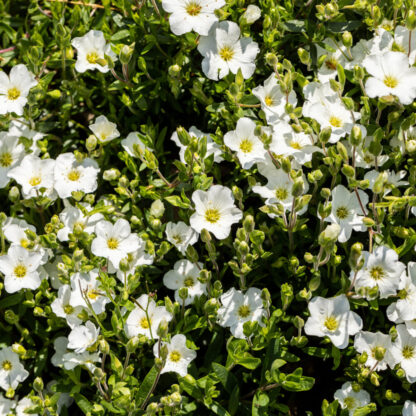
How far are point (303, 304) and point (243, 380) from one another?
0.49 metres

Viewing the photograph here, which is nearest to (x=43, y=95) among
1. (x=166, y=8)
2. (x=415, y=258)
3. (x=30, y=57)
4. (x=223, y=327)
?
(x=30, y=57)

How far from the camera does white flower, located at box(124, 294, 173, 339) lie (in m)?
2.80

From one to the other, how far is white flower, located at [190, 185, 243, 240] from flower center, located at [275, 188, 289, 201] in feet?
0.75

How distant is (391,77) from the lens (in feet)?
9.68

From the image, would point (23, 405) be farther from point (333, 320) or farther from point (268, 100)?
point (268, 100)

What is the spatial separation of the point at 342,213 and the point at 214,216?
2.08ft

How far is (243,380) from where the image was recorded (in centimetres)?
285

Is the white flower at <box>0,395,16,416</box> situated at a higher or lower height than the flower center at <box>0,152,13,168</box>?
lower

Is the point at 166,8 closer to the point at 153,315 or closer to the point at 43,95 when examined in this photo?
the point at 43,95

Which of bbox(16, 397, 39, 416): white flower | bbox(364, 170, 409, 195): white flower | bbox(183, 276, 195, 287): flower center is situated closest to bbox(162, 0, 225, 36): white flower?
bbox(364, 170, 409, 195): white flower

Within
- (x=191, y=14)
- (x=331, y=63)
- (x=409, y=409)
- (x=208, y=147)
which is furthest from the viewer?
(x=331, y=63)

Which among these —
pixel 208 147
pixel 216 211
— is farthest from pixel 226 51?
pixel 216 211

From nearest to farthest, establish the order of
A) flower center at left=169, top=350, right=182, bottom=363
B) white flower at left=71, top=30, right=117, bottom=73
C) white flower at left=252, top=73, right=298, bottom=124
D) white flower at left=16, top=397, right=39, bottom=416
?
flower center at left=169, top=350, right=182, bottom=363 < white flower at left=16, top=397, right=39, bottom=416 < white flower at left=252, top=73, right=298, bottom=124 < white flower at left=71, top=30, right=117, bottom=73

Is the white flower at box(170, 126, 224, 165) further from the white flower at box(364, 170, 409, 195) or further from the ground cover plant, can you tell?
the white flower at box(364, 170, 409, 195)
